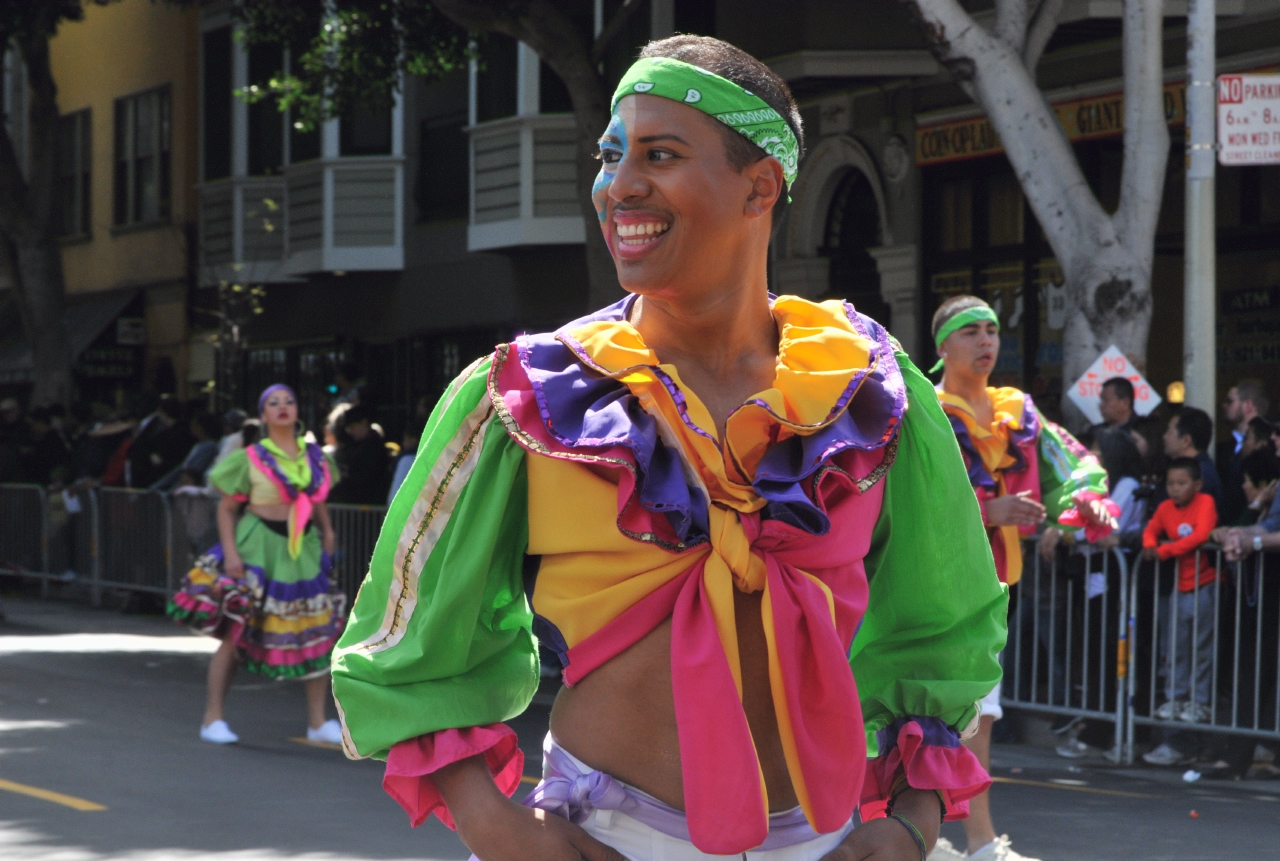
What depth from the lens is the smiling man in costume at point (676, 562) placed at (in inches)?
93.0

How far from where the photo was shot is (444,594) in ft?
7.81

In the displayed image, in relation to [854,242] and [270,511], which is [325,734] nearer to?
[270,511]

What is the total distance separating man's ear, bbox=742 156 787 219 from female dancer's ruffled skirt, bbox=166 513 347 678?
775 centimetres

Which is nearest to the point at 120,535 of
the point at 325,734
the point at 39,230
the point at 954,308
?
the point at 39,230

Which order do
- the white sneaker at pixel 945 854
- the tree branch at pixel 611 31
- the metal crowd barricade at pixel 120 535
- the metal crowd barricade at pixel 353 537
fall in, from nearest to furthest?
the white sneaker at pixel 945 854 → the metal crowd barricade at pixel 353 537 → the metal crowd barricade at pixel 120 535 → the tree branch at pixel 611 31

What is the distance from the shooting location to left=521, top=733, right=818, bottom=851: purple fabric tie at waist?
2381 mm

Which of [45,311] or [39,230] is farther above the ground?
[39,230]

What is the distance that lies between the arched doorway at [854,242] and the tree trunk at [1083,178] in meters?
6.57

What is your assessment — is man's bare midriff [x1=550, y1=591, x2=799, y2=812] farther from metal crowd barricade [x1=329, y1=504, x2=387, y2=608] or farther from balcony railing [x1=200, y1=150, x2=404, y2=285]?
balcony railing [x1=200, y1=150, x2=404, y2=285]

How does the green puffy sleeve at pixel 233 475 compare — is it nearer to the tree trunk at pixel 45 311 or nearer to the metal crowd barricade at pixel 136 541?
the metal crowd barricade at pixel 136 541

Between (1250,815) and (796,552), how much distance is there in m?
6.14

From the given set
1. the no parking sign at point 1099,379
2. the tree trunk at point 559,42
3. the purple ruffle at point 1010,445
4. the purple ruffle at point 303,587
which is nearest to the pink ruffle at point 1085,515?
the purple ruffle at point 1010,445

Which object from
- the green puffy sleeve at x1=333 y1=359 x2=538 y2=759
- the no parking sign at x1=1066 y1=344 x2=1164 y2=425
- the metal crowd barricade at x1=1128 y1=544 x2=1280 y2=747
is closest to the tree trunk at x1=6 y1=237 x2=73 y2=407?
the no parking sign at x1=1066 y1=344 x2=1164 y2=425

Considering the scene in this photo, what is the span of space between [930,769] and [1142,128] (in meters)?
8.93
